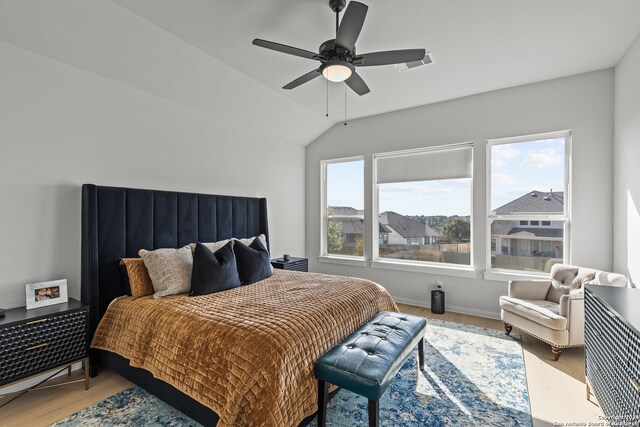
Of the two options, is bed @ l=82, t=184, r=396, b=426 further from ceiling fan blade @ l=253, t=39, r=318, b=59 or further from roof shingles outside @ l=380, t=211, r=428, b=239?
roof shingles outside @ l=380, t=211, r=428, b=239

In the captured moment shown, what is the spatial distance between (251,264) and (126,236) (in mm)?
1245

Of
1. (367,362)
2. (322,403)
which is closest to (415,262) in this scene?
(367,362)

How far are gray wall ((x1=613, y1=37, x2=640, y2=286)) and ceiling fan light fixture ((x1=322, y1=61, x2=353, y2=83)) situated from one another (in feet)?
8.73

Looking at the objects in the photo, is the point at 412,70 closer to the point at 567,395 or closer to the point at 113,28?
the point at 113,28

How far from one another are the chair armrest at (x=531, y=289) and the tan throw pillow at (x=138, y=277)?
3.86 meters

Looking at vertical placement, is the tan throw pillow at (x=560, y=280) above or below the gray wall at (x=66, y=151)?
below

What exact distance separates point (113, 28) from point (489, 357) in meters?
4.51

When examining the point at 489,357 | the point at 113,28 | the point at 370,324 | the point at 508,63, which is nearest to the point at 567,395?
the point at 489,357

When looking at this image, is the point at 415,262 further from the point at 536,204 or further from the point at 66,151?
the point at 66,151

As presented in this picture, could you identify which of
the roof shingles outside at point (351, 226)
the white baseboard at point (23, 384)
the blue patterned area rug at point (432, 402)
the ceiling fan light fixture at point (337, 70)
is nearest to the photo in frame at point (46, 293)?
the white baseboard at point (23, 384)

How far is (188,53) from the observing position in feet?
9.75

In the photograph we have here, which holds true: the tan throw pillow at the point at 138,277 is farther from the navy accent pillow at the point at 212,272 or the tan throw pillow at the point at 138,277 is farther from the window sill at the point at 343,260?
the window sill at the point at 343,260

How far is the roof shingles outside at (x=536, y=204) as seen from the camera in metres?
3.68

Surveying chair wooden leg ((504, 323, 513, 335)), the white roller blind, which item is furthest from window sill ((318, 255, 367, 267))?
chair wooden leg ((504, 323, 513, 335))
